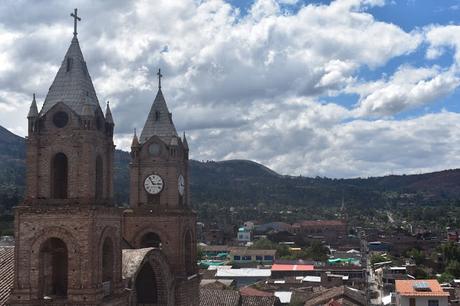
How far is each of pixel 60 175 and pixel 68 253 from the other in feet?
11.6

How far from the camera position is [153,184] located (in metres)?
39.0

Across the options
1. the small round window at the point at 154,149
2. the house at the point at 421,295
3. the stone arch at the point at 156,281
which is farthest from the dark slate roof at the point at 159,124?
the house at the point at 421,295

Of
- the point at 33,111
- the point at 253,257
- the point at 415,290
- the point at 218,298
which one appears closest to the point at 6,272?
the point at 33,111

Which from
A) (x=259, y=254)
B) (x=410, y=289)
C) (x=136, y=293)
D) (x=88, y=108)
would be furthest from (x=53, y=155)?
(x=259, y=254)

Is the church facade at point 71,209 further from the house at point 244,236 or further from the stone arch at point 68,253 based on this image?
the house at point 244,236

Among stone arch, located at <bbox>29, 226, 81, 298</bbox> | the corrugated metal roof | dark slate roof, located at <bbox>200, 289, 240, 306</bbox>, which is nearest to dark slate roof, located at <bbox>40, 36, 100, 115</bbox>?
stone arch, located at <bbox>29, 226, 81, 298</bbox>

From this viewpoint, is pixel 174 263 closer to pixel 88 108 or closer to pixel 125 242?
pixel 125 242

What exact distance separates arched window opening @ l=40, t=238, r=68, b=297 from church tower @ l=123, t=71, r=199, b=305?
434 inches

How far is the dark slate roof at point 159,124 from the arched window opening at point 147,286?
814 centimetres

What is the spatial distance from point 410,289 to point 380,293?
3063 cm

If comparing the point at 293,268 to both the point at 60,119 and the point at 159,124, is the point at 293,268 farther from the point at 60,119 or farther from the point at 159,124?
the point at 60,119

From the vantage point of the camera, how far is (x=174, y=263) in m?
38.4

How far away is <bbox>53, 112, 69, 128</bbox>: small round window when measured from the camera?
2683 cm

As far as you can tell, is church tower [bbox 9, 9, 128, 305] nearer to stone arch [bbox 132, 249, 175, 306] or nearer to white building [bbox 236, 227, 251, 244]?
stone arch [bbox 132, 249, 175, 306]
